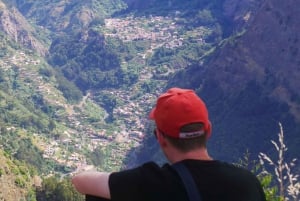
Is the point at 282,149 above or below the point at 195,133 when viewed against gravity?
below

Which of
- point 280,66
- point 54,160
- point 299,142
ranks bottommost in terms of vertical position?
point 54,160

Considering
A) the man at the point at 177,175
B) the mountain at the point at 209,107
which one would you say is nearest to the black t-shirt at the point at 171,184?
the man at the point at 177,175

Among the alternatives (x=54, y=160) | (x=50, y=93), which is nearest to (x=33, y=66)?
(x=50, y=93)

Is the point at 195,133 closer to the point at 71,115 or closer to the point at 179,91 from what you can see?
the point at 179,91

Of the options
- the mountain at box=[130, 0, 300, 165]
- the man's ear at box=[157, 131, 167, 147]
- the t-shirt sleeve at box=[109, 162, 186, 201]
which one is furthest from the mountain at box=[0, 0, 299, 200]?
the t-shirt sleeve at box=[109, 162, 186, 201]

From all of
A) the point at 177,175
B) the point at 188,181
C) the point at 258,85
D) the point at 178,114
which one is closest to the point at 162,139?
the point at 178,114

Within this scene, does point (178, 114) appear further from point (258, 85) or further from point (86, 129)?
point (86, 129)

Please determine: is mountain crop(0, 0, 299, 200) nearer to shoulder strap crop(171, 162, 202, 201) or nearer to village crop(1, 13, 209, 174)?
village crop(1, 13, 209, 174)
